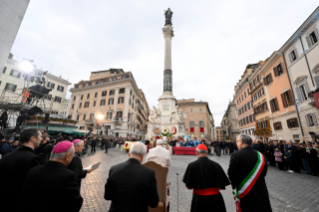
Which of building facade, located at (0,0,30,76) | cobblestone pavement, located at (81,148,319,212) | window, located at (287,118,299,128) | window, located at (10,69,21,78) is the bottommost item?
cobblestone pavement, located at (81,148,319,212)

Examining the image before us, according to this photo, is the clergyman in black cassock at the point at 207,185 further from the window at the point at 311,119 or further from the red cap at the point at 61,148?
the window at the point at 311,119

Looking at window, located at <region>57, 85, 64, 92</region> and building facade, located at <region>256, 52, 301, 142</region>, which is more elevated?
window, located at <region>57, 85, 64, 92</region>

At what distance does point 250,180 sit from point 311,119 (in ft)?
57.6

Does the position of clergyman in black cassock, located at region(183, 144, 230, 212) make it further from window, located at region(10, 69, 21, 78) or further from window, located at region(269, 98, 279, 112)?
window, located at region(10, 69, 21, 78)

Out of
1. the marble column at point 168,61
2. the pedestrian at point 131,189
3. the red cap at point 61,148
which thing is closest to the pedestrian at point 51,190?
the red cap at point 61,148

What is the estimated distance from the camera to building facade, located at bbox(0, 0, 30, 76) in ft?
13.4

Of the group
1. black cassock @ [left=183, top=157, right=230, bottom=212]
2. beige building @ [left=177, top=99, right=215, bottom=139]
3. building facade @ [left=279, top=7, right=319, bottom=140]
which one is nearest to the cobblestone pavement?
black cassock @ [left=183, top=157, right=230, bottom=212]

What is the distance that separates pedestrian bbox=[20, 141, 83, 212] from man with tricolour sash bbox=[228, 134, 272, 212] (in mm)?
2537

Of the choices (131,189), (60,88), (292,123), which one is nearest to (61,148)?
(131,189)

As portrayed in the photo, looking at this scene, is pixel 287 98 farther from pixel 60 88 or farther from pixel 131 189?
pixel 60 88

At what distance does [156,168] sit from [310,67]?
19.1 metres

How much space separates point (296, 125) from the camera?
51.3ft

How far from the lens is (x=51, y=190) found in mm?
1479

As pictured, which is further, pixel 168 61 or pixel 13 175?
pixel 168 61
